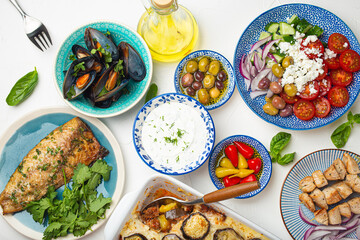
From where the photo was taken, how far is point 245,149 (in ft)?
8.68

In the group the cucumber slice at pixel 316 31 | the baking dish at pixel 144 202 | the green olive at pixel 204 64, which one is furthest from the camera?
the green olive at pixel 204 64

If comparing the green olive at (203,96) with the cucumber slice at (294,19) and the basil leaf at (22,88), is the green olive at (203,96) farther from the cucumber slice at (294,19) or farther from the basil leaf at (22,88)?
the basil leaf at (22,88)

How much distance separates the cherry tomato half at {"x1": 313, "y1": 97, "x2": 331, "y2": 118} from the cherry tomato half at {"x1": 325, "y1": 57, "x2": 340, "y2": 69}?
0.91 ft

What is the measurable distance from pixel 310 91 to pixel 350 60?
395mm

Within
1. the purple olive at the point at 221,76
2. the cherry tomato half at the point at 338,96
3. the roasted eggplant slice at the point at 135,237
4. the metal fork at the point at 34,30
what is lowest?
the cherry tomato half at the point at 338,96

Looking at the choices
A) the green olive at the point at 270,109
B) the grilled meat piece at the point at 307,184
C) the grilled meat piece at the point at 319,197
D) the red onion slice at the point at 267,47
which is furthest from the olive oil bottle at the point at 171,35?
the grilled meat piece at the point at 319,197

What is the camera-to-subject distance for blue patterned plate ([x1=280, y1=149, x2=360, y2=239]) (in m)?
2.59

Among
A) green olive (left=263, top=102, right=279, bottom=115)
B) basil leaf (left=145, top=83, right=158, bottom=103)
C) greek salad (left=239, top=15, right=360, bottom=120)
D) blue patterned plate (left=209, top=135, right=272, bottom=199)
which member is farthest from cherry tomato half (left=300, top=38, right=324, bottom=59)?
basil leaf (left=145, top=83, right=158, bottom=103)

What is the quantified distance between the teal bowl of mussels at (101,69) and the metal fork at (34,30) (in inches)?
13.8

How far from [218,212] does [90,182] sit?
1.09m

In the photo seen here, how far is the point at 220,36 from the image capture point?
284 centimetres

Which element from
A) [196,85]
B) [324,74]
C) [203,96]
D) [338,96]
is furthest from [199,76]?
[338,96]

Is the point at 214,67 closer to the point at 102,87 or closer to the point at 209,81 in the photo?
the point at 209,81

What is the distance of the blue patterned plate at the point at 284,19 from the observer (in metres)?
2.57
